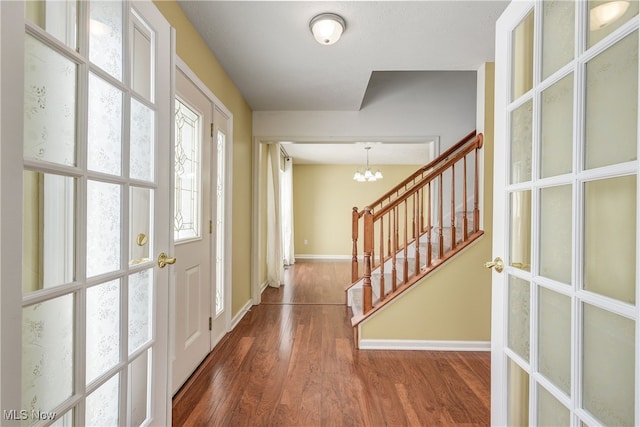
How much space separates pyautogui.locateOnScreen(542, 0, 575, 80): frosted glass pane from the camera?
3.07ft

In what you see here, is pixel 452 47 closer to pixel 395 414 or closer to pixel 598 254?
pixel 598 254

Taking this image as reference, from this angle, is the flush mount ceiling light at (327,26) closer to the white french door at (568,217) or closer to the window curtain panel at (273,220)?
the white french door at (568,217)

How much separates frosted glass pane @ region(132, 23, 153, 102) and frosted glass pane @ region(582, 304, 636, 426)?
5.40ft

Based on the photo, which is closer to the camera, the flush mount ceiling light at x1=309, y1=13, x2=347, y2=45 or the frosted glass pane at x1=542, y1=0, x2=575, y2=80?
the frosted glass pane at x1=542, y1=0, x2=575, y2=80

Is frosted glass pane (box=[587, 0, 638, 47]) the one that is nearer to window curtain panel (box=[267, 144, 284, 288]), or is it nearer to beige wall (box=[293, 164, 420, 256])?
window curtain panel (box=[267, 144, 284, 288])

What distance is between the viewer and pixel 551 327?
0.98 meters

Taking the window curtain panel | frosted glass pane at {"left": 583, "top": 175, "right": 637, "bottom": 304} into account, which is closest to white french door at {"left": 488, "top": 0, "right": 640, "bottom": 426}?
frosted glass pane at {"left": 583, "top": 175, "right": 637, "bottom": 304}

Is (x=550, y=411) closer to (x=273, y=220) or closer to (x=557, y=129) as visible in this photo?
(x=557, y=129)

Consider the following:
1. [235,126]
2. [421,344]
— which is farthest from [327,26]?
[421,344]

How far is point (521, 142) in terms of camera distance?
1184mm

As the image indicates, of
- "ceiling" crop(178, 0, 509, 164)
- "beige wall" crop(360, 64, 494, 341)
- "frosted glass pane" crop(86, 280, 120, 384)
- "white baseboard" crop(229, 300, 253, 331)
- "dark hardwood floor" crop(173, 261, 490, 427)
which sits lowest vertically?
"dark hardwood floor" crop(173, 261, 490, 427)

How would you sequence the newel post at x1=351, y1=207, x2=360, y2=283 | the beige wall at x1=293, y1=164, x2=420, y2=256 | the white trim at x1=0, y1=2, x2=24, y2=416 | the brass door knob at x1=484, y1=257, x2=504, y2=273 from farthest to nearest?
the beige wall at x1=293, y1=164, x2=420, y2=256 → the newel post at x1=351, y1=207, x2=360, y2=283 → the brass door knob at x1=484, y1=257, x2=504, y2=273 → the white trim at x1=0, y1=2, x2=24, y2=416

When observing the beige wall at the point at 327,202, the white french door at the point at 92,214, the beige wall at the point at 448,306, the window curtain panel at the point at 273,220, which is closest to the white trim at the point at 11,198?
the white french door at the point at 92,214

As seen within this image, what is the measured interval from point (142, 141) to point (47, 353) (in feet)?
2.56
